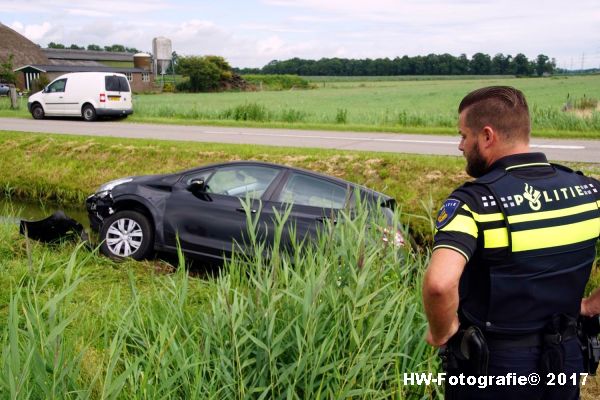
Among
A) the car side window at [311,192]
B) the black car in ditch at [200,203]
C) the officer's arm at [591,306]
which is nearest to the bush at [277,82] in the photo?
the black car in ditch at [200,203]

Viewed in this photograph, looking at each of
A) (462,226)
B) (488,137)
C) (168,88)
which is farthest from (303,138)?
(168,88)

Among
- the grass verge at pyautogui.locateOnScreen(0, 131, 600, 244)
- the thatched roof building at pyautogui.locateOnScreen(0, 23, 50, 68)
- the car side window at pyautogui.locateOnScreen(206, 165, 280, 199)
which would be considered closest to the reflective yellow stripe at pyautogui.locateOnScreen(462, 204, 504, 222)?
the car side window at pyautogui.locateOnScreen(206, 165, 280, 199)

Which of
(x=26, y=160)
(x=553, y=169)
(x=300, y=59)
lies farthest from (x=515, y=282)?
(x=300, y=59)

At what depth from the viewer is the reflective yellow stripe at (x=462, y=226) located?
2.33m

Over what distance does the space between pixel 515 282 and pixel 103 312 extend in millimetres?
2467

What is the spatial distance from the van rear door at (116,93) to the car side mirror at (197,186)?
58.2 feet

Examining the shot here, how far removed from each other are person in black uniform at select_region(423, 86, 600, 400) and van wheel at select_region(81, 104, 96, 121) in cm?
2345

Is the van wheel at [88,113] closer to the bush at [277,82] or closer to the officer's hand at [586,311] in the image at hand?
the officer's hand at [586,311]

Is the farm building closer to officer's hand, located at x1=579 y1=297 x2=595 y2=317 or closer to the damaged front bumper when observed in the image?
the damaged front bumper

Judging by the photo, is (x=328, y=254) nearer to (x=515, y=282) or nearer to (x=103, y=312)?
(x=103, y=312)

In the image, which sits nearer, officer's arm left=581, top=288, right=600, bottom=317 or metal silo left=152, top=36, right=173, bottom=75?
officer's arm left=581, top=288, right=600, bottom=317

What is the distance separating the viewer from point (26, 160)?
1547 centimetres

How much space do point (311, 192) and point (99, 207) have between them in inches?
113

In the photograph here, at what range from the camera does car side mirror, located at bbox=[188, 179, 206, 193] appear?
7734 mm
